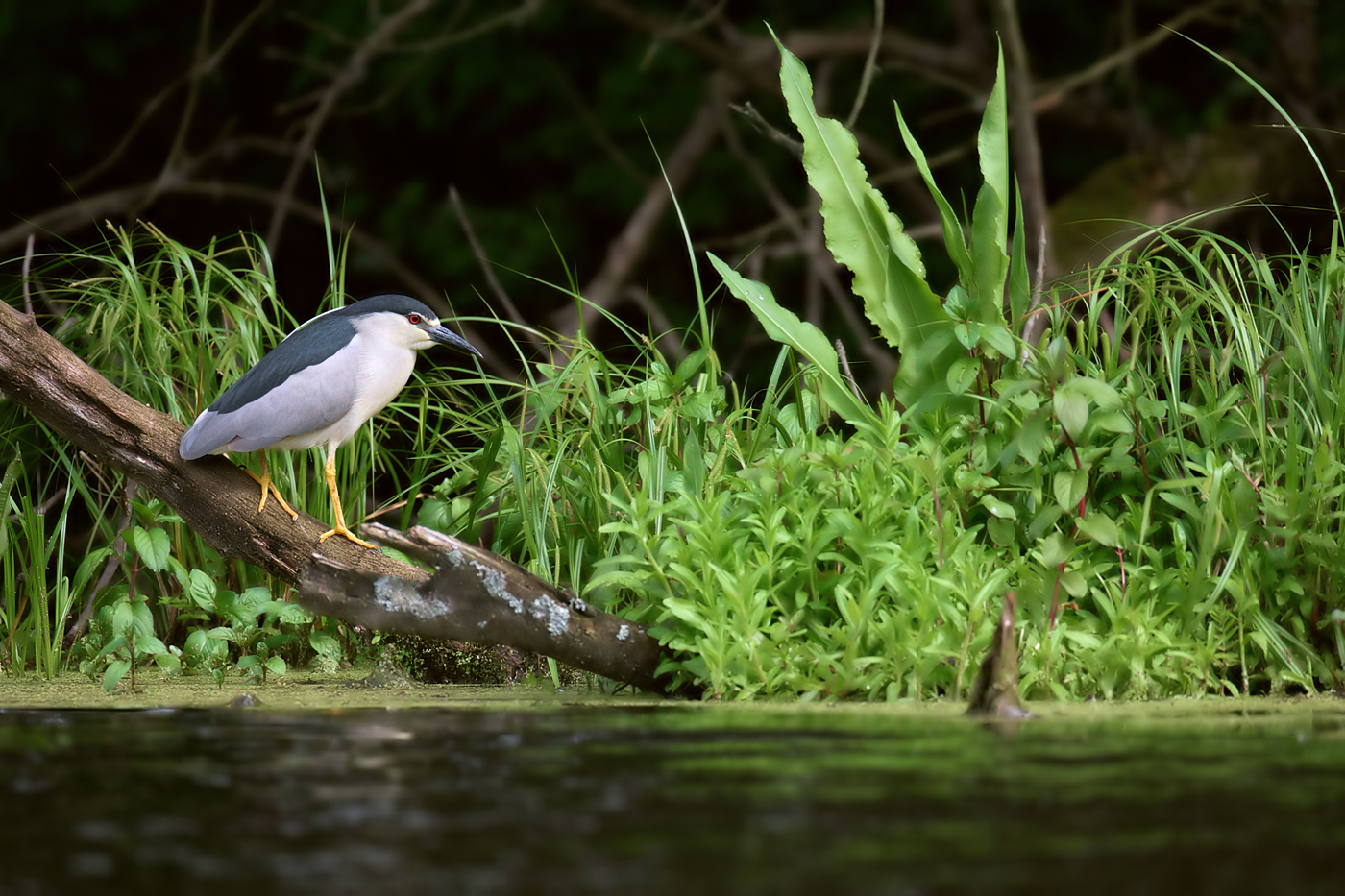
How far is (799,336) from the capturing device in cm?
416

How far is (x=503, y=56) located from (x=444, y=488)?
4.50m

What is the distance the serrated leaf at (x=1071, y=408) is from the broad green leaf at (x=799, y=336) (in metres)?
0.66

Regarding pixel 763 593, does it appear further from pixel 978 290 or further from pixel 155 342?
pixel 155 342

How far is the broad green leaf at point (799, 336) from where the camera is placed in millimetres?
4020

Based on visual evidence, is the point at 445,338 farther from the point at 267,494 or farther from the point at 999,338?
the point at 999,338

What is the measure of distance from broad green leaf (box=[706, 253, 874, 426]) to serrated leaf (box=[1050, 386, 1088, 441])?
2.15 feet

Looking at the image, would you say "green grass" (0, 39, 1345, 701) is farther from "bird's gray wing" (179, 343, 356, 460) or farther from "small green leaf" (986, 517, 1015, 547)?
"bird's gray wing" (179, 343, 356, 460)

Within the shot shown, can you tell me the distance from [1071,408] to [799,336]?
909mm

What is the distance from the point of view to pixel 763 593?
11.0 feet

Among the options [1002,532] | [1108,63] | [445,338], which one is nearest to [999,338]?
[1002,532]

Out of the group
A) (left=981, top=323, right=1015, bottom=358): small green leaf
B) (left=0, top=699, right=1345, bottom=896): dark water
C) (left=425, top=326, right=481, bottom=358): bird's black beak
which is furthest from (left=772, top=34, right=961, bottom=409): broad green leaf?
(left=0, top=699, right=1345, bottom=896): dark water

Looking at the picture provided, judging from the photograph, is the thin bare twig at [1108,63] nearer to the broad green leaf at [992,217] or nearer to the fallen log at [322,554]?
the broad green leaf at [992,217]

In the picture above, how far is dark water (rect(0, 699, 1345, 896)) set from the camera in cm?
169

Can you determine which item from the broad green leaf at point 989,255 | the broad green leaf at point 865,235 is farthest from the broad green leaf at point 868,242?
the broad green leaf at point 989,255
